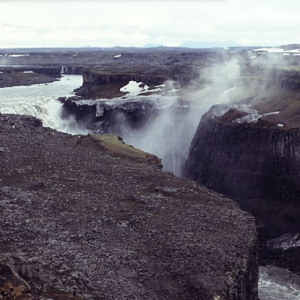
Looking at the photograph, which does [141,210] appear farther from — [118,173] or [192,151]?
[192,151]

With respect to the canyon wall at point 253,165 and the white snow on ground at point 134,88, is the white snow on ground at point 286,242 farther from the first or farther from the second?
the white snow on ground at point 134,88

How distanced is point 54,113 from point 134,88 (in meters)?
23.1

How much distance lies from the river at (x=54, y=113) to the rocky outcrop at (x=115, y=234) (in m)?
9.74

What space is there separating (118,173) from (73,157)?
650cm

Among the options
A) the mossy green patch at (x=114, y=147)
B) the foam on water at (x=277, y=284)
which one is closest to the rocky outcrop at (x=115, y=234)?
the mossy green patch at (x=114, y=147)

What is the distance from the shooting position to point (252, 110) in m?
71.1

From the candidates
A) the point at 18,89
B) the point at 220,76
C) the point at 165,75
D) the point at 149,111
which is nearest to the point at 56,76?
the point at 18,89

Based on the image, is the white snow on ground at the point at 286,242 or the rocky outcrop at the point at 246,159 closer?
the white snow on ground at the point at 286,242

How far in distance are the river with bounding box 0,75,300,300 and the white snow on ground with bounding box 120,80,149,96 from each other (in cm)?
1419

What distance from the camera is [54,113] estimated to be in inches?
3595

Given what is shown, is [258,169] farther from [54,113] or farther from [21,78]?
[21,78]

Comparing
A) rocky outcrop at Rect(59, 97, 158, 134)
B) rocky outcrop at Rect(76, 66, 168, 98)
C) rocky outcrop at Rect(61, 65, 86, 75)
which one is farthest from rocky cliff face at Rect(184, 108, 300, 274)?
rocky outcrop at Rect(61, 65, 86, 75)

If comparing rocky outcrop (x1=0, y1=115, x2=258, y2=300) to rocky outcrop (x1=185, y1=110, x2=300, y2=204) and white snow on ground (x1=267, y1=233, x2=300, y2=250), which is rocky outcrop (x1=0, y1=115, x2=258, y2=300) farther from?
rocky outcrop (x1=185, y1=110, x2=300, y2=204)

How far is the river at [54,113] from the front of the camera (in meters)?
43.7
